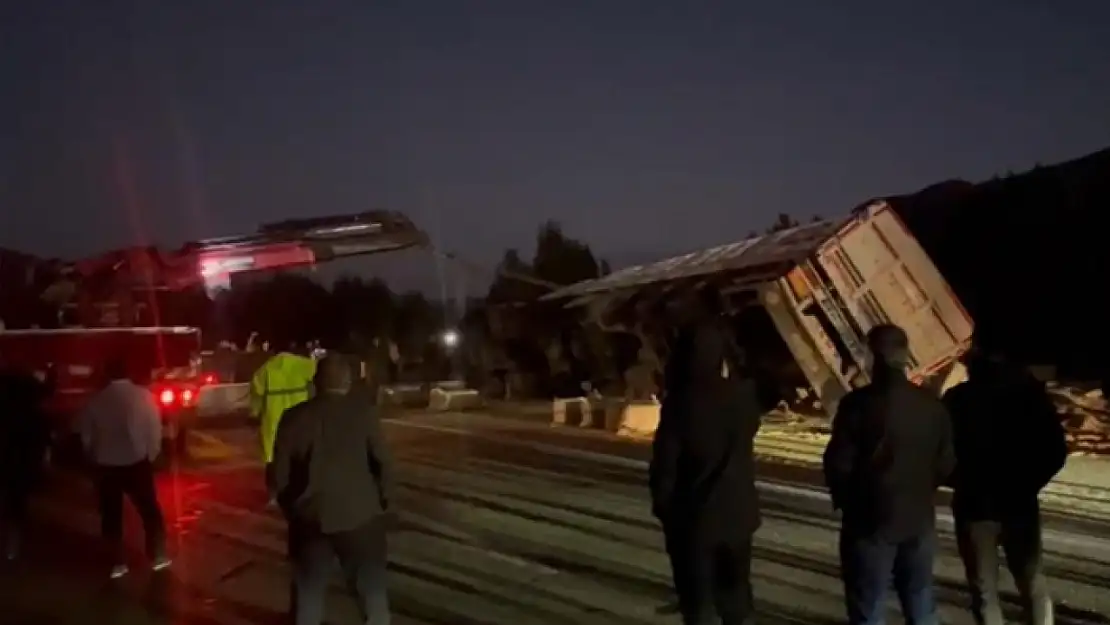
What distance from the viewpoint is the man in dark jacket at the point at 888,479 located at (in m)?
5.43

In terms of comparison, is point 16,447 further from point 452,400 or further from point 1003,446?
point 452,400

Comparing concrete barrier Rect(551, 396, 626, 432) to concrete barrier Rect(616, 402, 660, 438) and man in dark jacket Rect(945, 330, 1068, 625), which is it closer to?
concrete barrier Rect(616, 402, 660, 438)

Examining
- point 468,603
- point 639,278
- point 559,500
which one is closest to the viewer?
point 468,603

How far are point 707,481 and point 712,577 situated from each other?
420mm

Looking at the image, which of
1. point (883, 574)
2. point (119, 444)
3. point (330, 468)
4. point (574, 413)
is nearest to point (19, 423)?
point (119, 444)

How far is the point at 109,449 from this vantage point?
8.95 meters

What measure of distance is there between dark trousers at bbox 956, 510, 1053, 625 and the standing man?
5.64 m

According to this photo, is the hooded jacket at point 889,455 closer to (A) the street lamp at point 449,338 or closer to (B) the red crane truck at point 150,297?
(B) the red crane truck at point 150,297

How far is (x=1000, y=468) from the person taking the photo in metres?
6.02

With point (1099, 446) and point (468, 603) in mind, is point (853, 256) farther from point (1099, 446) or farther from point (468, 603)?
point (468, 603)

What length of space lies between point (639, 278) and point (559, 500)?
11.3 m

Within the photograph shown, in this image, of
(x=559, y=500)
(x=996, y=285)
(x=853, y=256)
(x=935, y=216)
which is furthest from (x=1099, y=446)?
(x=935, y=216)

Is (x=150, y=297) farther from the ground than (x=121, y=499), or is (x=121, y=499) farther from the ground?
(x=150, y=297)

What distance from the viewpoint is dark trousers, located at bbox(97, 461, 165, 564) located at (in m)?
9.04
